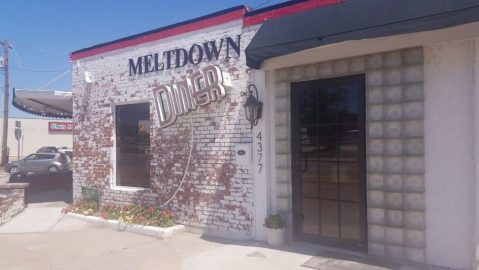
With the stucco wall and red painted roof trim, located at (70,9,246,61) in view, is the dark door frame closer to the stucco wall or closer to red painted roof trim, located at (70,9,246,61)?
the stucco wall

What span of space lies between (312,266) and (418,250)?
4.27 feet

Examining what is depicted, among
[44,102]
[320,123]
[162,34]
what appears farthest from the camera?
[44,102]

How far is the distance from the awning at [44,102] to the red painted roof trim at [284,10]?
21.3 feet

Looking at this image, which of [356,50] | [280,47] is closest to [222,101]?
[280,47]

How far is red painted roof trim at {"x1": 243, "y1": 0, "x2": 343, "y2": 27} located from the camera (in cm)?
593

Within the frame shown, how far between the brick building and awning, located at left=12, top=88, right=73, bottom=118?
3.32m

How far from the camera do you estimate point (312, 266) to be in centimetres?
519

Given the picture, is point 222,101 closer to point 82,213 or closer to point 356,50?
point 356,50

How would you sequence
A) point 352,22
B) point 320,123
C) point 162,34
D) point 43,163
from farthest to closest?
1. point 43,163
2. point 162,34
3. point 320,123
4. point 352,22

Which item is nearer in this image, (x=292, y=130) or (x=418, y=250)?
(x=418, y=250)

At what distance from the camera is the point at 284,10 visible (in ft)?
20.7

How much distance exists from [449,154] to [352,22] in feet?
6.39

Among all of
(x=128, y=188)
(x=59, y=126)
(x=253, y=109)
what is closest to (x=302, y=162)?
(x=253, y=109)

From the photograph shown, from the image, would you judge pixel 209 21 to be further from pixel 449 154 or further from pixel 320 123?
pixel 449 154
